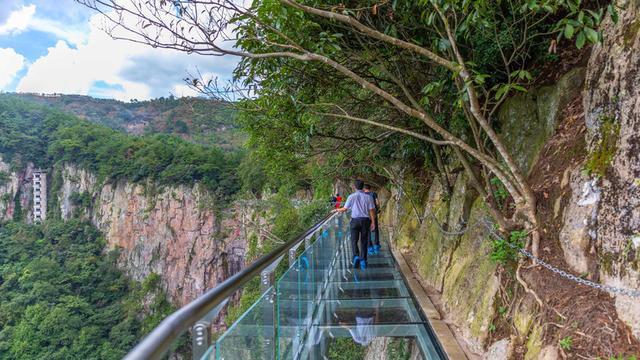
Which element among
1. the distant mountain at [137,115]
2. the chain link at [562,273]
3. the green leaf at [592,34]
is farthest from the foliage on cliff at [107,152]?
the green leaf at [592,34]

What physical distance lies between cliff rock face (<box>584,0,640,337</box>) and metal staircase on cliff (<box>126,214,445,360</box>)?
1.53 meters

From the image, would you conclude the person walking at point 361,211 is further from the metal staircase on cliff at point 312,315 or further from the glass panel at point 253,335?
the glass panel at point 253,335

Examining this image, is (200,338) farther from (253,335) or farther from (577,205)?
(577,205)

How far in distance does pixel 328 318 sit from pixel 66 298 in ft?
133

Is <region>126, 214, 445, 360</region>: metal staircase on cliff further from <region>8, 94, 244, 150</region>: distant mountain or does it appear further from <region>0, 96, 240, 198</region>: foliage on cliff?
<region>8, 94, 244, 150</region>: distant mountain

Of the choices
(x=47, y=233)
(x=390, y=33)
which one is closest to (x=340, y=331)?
(x=390, y=33)

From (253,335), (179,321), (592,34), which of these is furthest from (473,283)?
(179,321)

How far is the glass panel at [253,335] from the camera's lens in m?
1.30

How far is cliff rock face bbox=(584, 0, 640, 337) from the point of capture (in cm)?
184

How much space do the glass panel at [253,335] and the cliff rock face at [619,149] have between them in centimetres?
165

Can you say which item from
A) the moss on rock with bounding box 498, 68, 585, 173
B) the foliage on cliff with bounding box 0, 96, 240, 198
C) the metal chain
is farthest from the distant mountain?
the metal chain

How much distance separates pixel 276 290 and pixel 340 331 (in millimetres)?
1957

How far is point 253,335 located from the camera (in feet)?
5.51

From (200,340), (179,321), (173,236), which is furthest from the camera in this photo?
(173,236)
